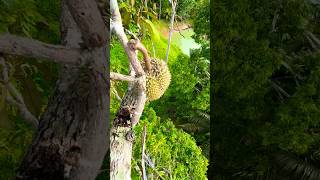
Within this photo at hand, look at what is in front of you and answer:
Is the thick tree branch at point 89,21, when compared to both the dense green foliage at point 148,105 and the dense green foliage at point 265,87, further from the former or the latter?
the dense green foliage at point 265,87

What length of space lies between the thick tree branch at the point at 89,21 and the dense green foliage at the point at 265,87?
131 centimetres

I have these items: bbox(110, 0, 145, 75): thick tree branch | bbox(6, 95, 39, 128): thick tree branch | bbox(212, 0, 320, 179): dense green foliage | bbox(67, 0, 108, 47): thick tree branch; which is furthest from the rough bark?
bbox(212, 0, 320, 179): dense green foliage

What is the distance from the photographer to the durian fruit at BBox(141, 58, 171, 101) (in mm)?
2684

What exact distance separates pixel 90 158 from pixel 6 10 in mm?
659

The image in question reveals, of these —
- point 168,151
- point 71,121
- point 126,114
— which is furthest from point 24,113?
point 168,151

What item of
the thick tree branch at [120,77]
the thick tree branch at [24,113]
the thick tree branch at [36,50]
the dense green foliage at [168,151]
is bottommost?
the dense green foliage at [168,151]

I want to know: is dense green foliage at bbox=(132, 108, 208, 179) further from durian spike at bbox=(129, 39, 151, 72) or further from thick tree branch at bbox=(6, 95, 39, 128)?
thick tree branch at bbox=(6, 95, 39, 128)

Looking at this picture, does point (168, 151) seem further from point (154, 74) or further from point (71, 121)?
point (71, 121)

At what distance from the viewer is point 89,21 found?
2225 millimetres

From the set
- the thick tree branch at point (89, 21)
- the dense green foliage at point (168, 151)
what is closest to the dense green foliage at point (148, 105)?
the dense green foliage at point (168, 151)

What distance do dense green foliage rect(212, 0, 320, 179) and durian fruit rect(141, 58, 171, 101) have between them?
0.80 metres

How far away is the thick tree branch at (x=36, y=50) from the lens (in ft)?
7.03

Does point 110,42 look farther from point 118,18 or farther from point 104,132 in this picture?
point 104,132

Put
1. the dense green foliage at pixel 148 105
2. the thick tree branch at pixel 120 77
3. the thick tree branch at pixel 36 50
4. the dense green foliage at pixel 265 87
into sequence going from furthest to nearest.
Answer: the dense green foliage at pixel 265 87, the thick tree branch at pixel 120 77, the dense green foliage at pixel 148 105, the thick tree branch at pixel 36 50
